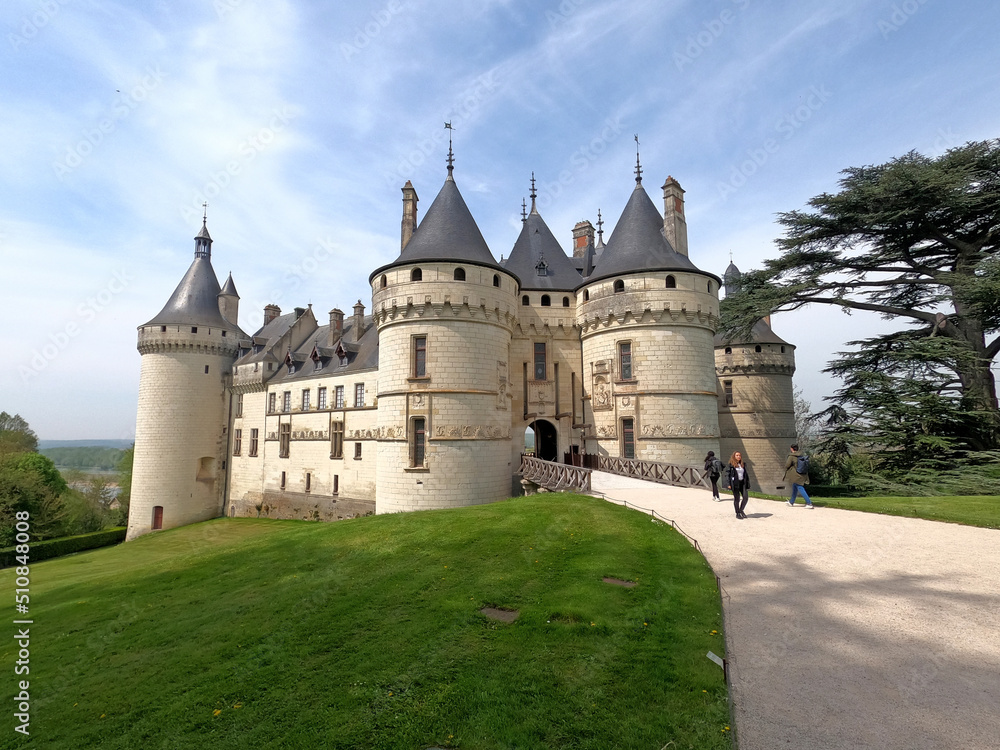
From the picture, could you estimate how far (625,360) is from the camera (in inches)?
887

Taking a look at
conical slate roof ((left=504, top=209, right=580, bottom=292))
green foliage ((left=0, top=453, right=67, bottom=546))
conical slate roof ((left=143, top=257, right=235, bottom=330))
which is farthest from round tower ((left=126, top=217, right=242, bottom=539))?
conical slate roof ((left=504, top=209, right=580, bottom=292))

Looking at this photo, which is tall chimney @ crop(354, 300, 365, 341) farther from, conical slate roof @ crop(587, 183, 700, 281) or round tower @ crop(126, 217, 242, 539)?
conical slate roof @ crop(587, 183, 700, 281)

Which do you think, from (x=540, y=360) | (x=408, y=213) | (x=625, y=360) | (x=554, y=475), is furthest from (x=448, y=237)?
A: (x=554, y=475)

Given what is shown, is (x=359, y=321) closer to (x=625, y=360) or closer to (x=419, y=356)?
(x=419, y=356)

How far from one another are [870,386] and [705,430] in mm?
6383

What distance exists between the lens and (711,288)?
75.0ft

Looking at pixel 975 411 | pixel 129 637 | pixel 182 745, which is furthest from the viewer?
pixel 975 411

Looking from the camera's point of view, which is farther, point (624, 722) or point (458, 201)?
point (458, 201)

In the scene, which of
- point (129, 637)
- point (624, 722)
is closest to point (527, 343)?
point (129, 637)

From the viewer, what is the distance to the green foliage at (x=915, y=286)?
1853 centimetres

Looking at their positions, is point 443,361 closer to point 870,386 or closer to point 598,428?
point 598,428

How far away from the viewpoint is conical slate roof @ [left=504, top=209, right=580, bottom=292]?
2592cm

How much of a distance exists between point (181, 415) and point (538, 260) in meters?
29.5

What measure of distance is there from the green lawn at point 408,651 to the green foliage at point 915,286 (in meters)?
14.7
